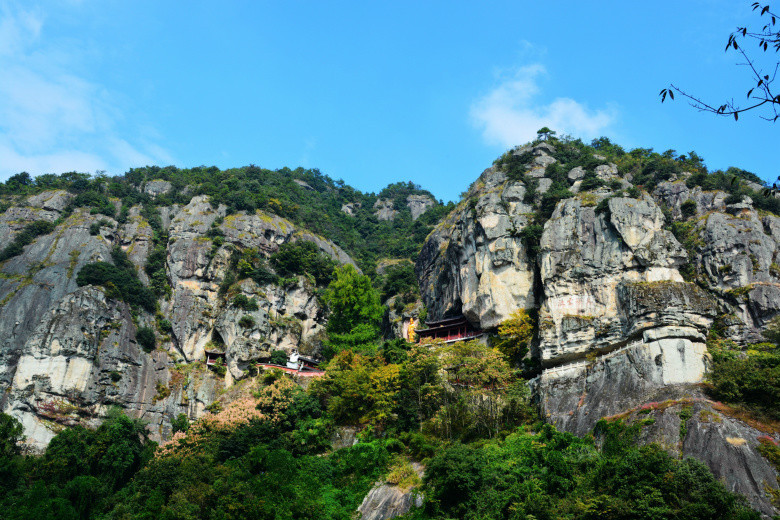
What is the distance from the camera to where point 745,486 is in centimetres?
2216

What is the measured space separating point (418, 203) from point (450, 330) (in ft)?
226

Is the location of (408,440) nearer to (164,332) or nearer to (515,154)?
(164,332)

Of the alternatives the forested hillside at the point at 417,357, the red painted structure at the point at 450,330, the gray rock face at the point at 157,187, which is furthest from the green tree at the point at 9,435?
the gray rock face at the point at 157,187

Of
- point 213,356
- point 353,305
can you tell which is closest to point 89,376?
point 213,356

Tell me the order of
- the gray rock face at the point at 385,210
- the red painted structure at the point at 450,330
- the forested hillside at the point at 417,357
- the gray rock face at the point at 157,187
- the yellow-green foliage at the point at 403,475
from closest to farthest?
the forested hillside at the point at 417,357, the yellow-green foliage at the point at 403,475, the red painted structure at the point at 450,330, the gray rock face at the point at 157,187, the gray rock face at the point at 385,210

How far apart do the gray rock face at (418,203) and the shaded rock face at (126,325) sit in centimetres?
→ 5005

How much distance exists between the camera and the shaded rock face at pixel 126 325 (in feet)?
149

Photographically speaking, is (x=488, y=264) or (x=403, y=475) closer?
(x=403, y=475)

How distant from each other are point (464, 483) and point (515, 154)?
4269cm

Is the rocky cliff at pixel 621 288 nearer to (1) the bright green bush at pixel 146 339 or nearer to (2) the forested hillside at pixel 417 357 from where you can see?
(2) the forested hillside at pixel 417 357

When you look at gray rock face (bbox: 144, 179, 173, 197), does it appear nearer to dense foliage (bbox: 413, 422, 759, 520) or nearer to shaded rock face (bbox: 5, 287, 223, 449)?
shaded rock face (bbox: 5, 287, 223, 449)

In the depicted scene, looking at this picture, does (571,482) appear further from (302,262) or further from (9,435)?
(302,262)

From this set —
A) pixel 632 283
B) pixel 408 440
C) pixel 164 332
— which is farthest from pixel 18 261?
pixel 632 283

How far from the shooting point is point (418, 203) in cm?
11412
